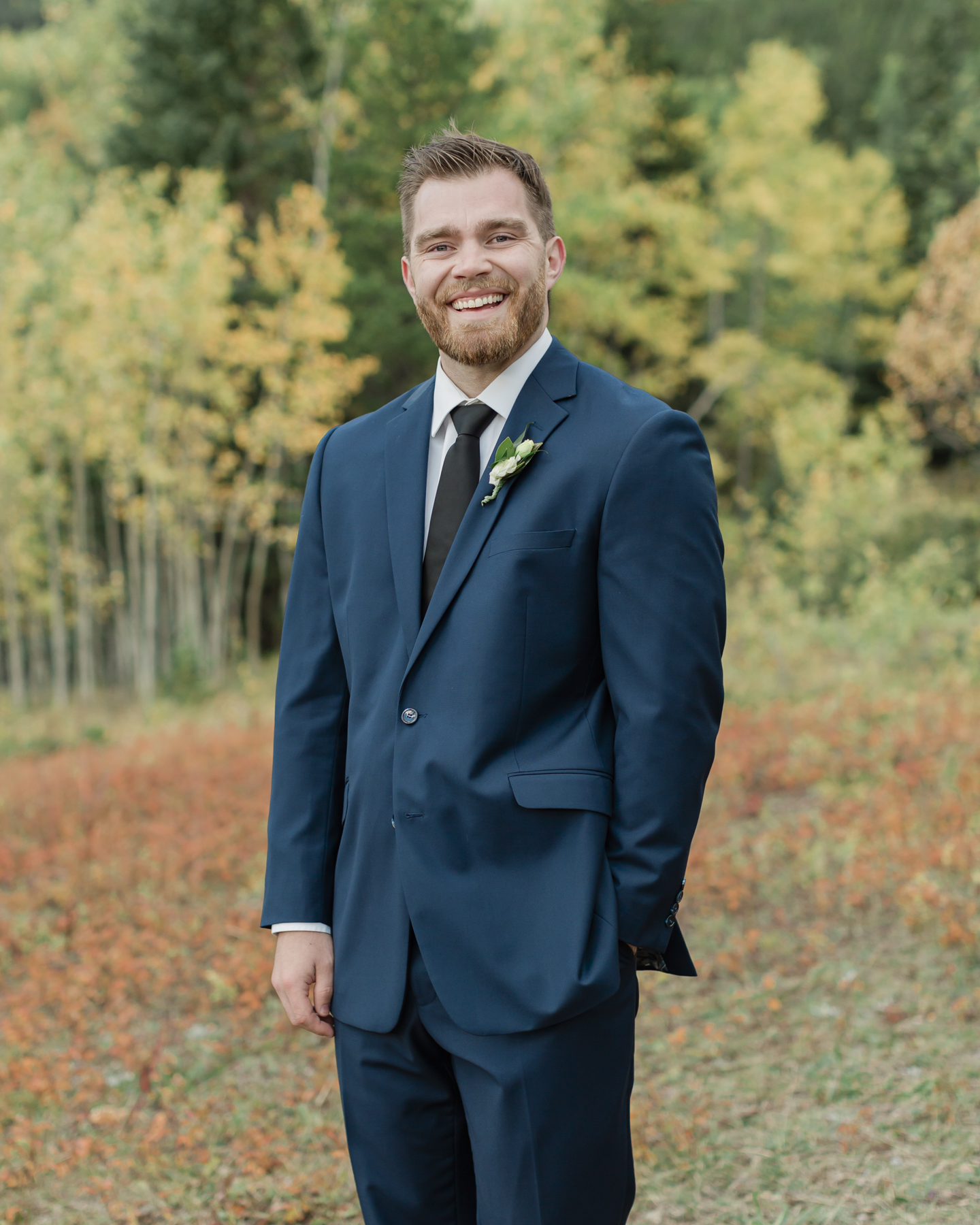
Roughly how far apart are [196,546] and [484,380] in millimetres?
18634

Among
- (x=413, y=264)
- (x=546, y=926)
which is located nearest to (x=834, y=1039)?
(x=546, y=926)

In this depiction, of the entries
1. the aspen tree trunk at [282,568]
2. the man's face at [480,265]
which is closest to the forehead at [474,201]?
the man's face at [480,265]

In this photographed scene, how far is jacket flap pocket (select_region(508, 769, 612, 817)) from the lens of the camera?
183 cm

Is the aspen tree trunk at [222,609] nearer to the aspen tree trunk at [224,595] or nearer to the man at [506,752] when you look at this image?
the aspen tree trunk at [224,595]

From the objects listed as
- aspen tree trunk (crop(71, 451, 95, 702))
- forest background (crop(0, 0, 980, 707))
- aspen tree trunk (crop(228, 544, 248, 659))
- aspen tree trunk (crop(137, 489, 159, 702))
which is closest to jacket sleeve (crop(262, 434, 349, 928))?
forest background (crop(0, 0, 980, 707))

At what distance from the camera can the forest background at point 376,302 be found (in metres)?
15.9

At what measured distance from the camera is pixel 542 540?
1892 millimetres

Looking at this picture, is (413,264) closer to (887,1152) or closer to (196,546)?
(887,1152)

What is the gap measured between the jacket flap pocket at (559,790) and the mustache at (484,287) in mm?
934

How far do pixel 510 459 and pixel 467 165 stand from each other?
1.94ft

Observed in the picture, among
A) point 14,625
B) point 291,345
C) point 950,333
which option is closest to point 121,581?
point 14,625

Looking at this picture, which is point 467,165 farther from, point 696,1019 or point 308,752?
point 696,1019

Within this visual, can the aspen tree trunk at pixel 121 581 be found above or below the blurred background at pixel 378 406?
below

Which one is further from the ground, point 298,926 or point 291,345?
point 291,345
